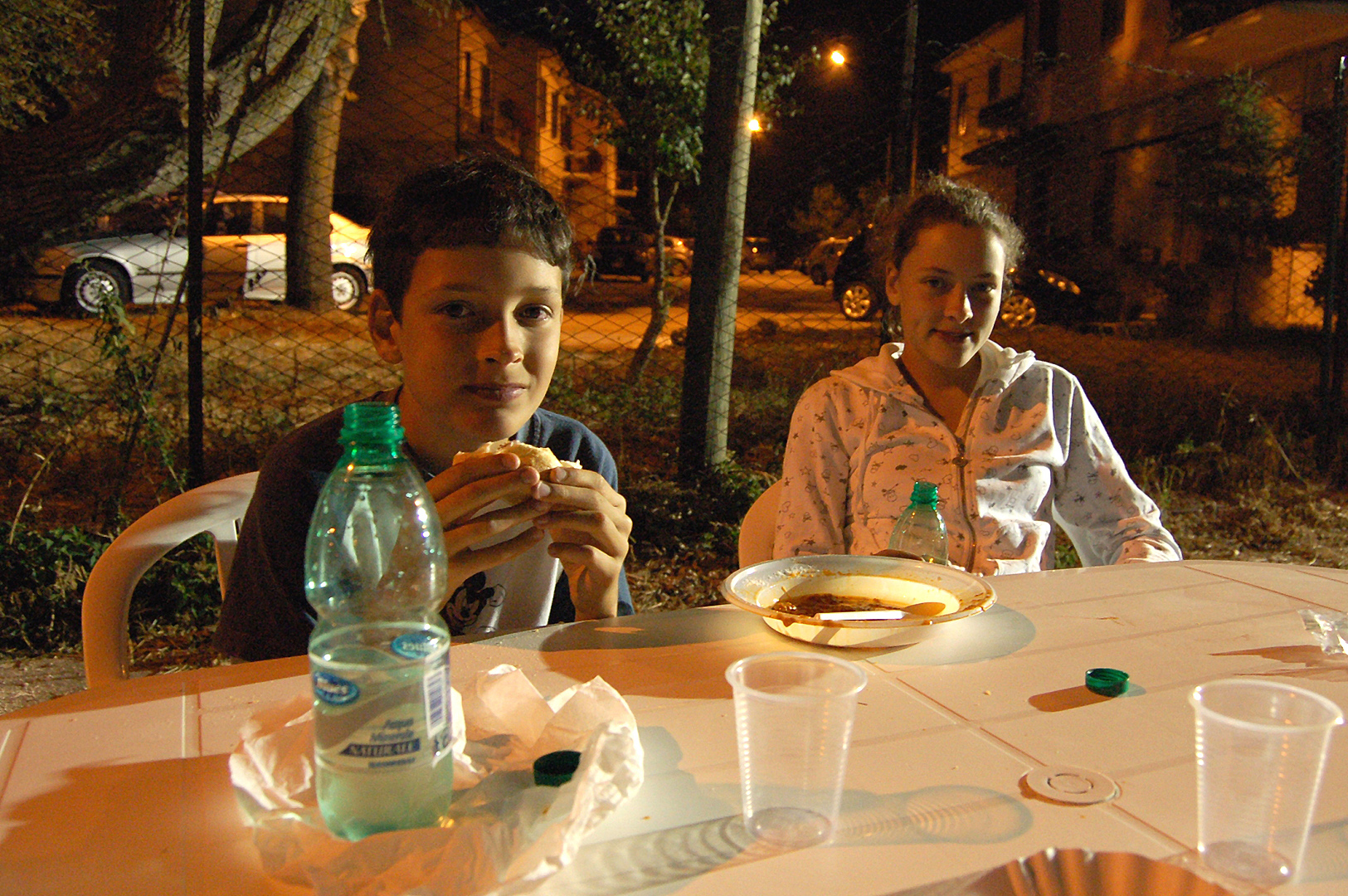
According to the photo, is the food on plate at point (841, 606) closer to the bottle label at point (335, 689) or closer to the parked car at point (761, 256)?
the bottle label at point (335, 689)

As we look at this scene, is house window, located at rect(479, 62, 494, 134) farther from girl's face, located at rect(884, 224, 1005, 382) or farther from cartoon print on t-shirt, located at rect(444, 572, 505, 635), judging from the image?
cartoon print on t-shirt, located at rect(444, 572, 505, 635)

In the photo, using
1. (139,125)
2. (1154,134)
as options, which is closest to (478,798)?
(139,125)

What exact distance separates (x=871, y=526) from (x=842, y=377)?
0.46 m

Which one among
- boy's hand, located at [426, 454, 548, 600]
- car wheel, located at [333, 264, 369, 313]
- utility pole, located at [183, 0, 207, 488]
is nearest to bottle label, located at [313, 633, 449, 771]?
boy's hand, located at [426, 454, 548, 600]

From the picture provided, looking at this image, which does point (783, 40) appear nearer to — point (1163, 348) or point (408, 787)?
point (1163, 348)

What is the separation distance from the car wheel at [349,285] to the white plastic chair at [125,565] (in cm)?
1008

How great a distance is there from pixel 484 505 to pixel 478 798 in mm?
488

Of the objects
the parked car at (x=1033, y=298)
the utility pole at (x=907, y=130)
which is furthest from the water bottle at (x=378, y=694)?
the parked car at (x=1033, y=298)

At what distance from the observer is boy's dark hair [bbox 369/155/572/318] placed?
172cm

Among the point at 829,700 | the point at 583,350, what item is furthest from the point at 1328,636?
the point at 583,350

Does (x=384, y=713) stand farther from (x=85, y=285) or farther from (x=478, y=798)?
(x=85, y=285)

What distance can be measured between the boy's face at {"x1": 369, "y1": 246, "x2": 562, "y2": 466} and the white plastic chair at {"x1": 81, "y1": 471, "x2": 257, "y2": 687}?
1.66 ft

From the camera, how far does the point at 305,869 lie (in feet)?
2.75

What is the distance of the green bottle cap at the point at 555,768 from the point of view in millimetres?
941
